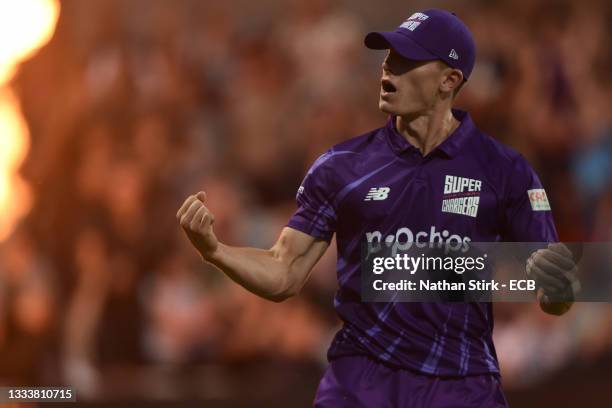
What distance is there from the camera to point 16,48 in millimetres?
10008

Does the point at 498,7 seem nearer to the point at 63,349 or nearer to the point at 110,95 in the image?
the point at 110,95

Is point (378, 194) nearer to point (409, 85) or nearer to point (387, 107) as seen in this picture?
point (387, 107)

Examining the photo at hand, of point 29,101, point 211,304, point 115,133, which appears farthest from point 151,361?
point 29,101

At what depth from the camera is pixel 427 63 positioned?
480 centimetres

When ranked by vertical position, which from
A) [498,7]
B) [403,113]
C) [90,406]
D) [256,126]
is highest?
[498,7]

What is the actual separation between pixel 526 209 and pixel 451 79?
1.94ft

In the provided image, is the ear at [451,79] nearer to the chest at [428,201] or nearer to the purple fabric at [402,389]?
the chest at [428,201]

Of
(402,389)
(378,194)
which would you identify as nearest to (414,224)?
(378,194)

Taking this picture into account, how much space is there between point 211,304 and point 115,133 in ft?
5.03

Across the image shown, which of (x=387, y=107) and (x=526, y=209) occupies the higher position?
(x=387, y=107)

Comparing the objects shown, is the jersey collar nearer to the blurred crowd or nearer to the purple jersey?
the purple jersey

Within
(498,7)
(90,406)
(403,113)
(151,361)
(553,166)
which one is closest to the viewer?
(403,113)

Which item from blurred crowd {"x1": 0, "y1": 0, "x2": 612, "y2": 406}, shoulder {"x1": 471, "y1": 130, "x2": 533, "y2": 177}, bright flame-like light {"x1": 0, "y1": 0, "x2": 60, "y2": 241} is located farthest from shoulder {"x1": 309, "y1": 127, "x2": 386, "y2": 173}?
bright flame-like light {"x1": 0, "y1": 0, "x2": 60, "y2": 241}

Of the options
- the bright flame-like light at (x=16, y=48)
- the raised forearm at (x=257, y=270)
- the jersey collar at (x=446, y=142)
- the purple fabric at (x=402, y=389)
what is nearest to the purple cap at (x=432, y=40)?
the jersey collar at (x=446, y=142)
